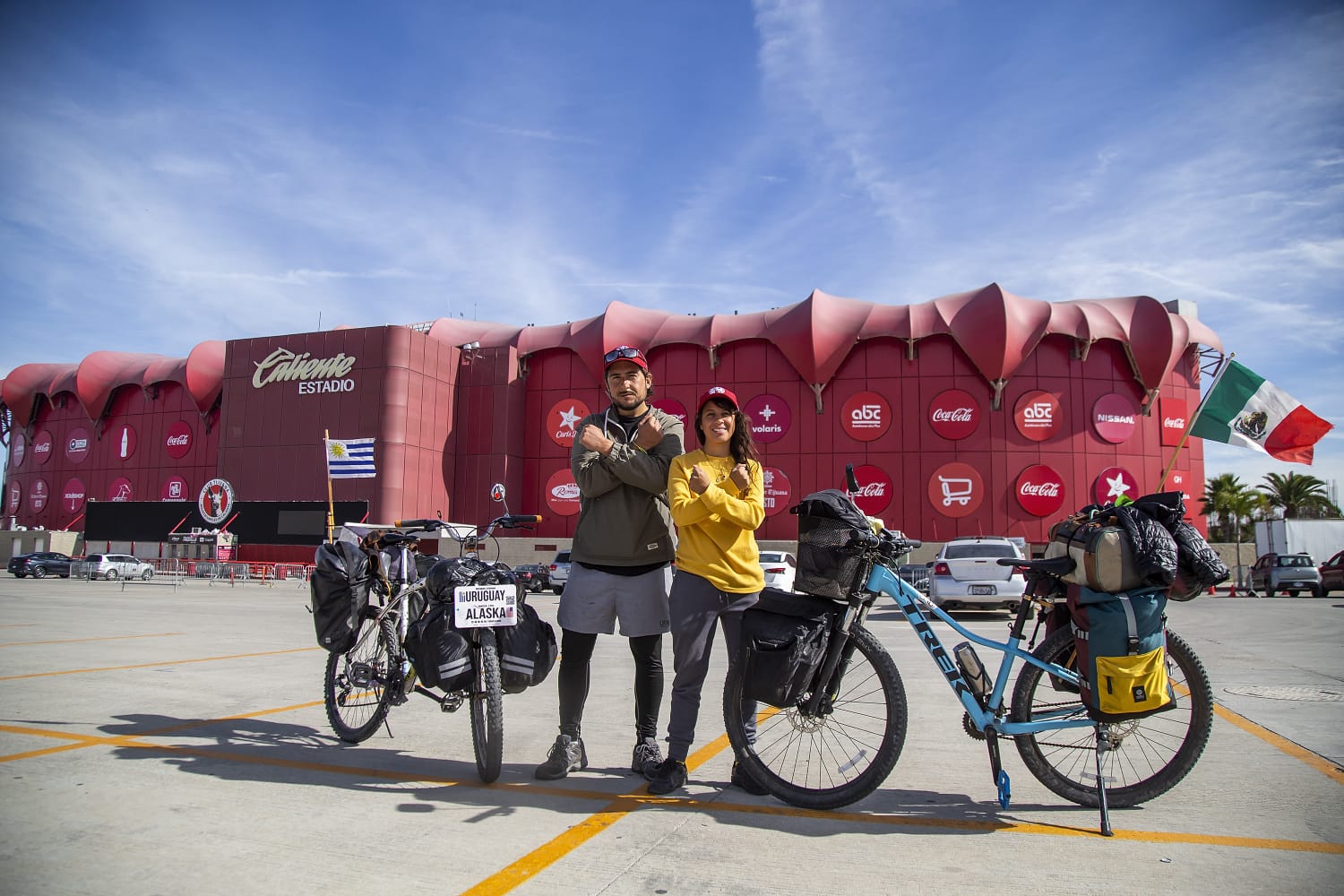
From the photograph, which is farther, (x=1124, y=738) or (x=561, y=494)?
(x=561, y=494)

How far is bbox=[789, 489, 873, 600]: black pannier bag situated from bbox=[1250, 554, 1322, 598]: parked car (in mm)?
29729

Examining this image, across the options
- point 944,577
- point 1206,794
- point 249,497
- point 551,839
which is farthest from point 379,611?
point 249,497

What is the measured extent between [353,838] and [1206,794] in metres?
3.54

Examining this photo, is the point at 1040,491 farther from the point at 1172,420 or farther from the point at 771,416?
the point at 771,416

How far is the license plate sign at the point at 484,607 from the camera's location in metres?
3.94

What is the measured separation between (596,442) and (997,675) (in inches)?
80.9

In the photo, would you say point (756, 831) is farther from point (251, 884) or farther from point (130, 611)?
point (130, 611)

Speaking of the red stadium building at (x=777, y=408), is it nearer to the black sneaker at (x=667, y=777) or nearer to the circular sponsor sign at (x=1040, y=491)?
the circular sponsor sign at (x=1040, y=491)

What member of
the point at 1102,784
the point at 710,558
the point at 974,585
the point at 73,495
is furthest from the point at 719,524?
the point at 73,495

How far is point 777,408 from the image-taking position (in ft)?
122

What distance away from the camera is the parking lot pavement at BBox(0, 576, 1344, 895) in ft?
8.94

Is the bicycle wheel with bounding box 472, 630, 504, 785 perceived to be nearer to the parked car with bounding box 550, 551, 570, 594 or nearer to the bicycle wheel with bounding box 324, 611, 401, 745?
the bicycle wheel with bounding box 324, 611, 401, 745

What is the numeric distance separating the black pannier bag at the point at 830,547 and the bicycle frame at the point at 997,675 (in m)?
0.13

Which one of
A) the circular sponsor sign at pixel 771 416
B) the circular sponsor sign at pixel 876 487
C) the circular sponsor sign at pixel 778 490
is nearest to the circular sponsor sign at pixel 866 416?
the circular sponsor sign at pixel 876 487
